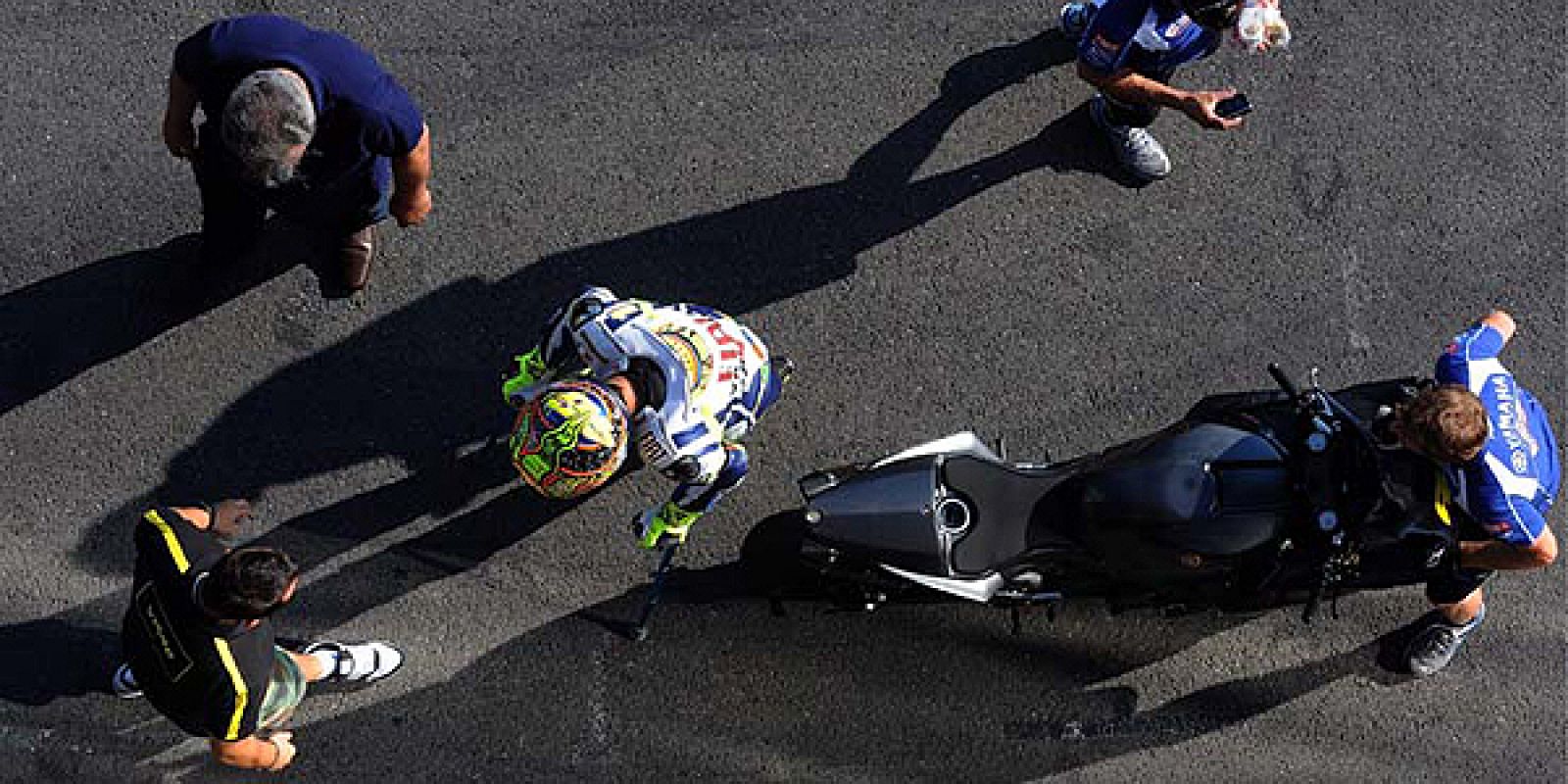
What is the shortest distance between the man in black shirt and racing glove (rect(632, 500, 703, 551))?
139 centimetres

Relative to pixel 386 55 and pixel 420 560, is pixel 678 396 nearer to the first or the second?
pixel 420 560

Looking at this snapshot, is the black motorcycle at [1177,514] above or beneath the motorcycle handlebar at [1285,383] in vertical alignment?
beneath

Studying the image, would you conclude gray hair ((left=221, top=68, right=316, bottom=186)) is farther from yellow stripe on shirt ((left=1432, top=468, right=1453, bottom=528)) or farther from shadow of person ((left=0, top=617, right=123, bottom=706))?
yellow stripe on shirt ((left=1432, top=468, right=1453, bottom=528))

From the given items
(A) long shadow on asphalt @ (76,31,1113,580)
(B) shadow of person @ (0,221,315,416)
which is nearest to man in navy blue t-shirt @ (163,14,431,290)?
(B) shadow of person @ (0,221,315,416)

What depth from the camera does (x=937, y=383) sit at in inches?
251

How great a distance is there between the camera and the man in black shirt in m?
4.70

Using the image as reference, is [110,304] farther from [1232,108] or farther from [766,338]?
[1232,108]

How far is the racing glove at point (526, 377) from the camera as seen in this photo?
5301 millimetres

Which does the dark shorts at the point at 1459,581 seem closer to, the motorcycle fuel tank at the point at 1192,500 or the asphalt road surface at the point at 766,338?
the asphalt road surface at the point at 766,338

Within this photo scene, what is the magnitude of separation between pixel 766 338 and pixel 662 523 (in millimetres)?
1210

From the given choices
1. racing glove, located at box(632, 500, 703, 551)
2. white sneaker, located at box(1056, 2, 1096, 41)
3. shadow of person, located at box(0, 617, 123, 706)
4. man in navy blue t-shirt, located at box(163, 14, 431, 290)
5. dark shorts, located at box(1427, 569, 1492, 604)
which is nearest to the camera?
man in navy blue t-shirt, located at box(163, 14, 431, 290)

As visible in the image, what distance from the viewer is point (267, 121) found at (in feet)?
15.1

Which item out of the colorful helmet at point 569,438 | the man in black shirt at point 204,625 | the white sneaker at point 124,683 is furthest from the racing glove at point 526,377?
the white sneaker at point 124,683

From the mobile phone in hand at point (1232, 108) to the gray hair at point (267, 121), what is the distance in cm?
349
